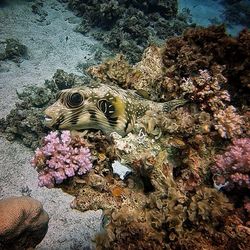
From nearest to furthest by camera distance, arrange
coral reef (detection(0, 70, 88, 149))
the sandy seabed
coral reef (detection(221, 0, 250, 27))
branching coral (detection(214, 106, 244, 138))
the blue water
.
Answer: branching coral (detection(214, 106, 244, 138)) → the sandy seabed → coral reef (detection(0, 70, 88, 149)) → the blue water → coral reef (detection(221, 0, 250, 27))

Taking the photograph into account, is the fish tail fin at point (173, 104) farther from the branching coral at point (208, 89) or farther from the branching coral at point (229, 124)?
the branching coral at point (229, 124)

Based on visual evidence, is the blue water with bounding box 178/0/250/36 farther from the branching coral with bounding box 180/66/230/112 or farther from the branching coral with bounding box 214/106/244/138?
the branching coral with bounding box 214/106/244/138

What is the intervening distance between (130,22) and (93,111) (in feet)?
31.9

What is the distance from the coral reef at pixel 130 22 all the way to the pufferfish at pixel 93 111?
A: 7298mm

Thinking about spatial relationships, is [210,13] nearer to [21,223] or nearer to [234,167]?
[21,223]

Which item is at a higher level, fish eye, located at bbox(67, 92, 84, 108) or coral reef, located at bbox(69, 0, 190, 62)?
fish eye, located at bbox(67, 92, 84, 108)

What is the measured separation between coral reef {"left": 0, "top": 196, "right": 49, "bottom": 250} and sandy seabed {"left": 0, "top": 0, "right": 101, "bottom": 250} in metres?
0.44

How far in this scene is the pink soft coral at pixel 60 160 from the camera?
3.18m

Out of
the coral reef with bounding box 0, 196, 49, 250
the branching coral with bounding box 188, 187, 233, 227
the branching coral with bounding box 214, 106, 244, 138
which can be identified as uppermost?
the branching coral with bounding box 214, 106, 244, 138

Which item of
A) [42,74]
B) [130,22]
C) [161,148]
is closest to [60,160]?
[161,148]

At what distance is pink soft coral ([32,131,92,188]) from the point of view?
3.18m

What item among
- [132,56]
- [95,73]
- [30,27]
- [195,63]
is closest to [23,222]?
[95,73]

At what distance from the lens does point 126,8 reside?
13664 mm

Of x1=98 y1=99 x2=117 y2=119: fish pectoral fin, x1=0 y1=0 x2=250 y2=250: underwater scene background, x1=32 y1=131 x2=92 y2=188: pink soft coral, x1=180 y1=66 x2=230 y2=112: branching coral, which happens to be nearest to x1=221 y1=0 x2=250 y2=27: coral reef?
x1=0 y1=0 x2=250 y2=250: underwater scene background
